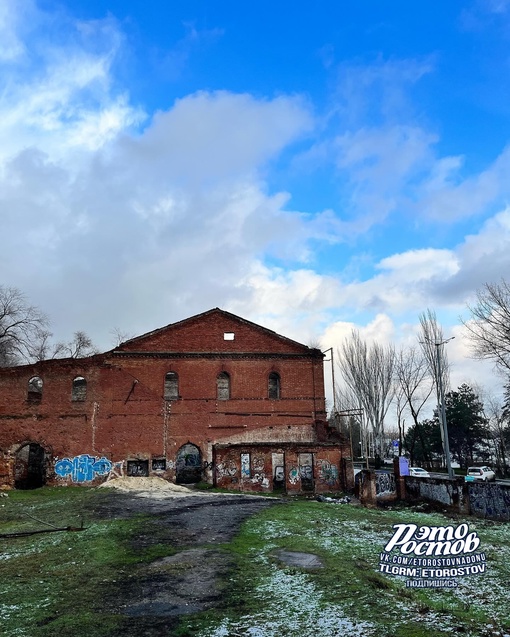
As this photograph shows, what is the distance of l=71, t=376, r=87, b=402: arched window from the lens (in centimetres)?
2666

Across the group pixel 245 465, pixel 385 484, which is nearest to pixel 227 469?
pixel 245 465

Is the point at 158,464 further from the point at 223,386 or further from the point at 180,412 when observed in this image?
the point at 223,386

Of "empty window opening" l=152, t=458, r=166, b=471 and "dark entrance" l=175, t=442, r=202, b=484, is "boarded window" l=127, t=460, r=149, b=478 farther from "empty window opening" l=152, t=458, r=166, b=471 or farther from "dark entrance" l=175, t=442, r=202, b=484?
"dark entrance" l=175, t=442, r=202, b=484

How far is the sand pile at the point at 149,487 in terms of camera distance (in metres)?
20.1

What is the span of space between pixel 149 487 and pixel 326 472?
8.36 m

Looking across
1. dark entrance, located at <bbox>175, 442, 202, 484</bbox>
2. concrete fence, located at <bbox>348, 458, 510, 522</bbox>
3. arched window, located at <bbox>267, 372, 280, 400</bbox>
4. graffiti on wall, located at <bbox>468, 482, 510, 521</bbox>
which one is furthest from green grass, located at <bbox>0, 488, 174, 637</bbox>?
arched window, located at <bbox>267, 372, 280, 400</bbox>

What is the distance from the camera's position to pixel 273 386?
94.6 ft

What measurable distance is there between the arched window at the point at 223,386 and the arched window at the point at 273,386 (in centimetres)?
236

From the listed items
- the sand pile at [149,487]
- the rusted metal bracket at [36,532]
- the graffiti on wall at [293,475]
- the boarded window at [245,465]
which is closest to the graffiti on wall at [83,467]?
the sand pile at [149,487]

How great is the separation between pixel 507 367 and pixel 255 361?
42.9 ft

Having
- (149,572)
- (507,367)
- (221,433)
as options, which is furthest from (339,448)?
(149,572)

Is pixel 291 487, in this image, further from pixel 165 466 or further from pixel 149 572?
pixel 149 572

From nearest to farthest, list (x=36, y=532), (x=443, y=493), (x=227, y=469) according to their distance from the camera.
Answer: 1. (x=36, y=532)
2. (x=443, y=493)
3. (x=227, y=469)

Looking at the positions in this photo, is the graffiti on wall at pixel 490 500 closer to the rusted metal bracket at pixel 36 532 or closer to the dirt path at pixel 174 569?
the dirt path at pixel 174 569
